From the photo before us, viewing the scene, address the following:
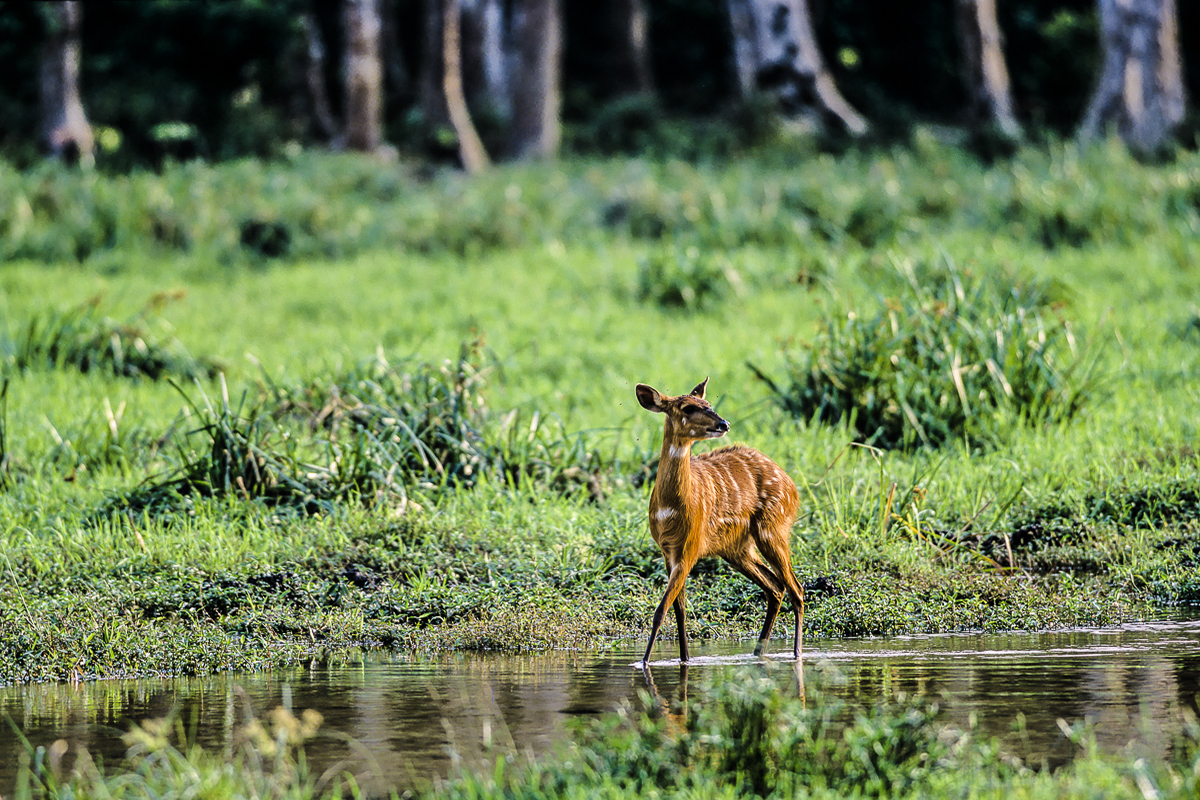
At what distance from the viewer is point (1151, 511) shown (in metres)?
8.67

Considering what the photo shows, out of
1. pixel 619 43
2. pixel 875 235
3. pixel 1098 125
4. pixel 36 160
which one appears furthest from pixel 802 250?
pixel 619 43

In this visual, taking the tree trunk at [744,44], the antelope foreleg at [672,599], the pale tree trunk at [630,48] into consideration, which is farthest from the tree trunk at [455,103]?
the antelope foreleg at [672,599]

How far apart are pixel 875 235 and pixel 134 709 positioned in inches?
482

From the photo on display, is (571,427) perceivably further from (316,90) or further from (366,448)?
(316,90)

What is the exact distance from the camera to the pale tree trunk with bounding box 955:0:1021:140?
79.6ft

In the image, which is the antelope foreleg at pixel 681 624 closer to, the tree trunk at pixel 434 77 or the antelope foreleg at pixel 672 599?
the antelope foreleg at pixel 672 599

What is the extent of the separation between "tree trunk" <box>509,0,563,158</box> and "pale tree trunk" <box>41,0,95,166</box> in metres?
7.33

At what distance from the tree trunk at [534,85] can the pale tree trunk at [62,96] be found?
24.0 feet

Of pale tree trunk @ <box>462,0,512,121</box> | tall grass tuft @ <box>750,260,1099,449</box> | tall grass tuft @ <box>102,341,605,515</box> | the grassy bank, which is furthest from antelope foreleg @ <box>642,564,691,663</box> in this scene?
pale tree trunk @ <box>462,0,512,121</box>

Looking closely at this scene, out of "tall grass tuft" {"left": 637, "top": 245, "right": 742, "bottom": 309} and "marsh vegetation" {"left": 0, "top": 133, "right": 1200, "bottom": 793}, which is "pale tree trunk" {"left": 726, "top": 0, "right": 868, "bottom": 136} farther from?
"tall grass tuft" {"left": 637, "top": 245, "right": 742, "bottom": 309}

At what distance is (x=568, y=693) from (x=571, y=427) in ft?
15.9

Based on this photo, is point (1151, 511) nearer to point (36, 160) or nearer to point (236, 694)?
point (236, 694)

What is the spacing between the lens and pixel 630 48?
35.1 metres

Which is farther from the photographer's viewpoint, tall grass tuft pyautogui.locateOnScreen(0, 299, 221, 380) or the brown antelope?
tall grass tuft pyautogui.locateOnScreen(0, 299, 221, 380)
